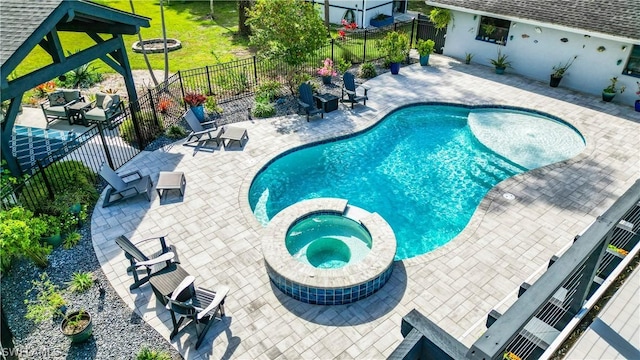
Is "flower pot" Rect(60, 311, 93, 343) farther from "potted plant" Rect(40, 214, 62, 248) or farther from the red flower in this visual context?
the red flower

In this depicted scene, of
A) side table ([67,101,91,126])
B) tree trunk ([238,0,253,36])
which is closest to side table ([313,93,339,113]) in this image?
side table ([67,101,91,126])

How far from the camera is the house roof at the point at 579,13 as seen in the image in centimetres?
1833

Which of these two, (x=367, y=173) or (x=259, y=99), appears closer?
(x=367, y=173)

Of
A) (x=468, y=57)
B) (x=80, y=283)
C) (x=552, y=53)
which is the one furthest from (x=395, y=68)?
(x=80, y=283)

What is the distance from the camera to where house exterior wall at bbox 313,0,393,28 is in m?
30.4

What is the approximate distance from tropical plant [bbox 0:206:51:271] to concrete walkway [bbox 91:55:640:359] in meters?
1.35

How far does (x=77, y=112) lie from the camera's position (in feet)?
58.1

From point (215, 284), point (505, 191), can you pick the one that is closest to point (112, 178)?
point (215, 284)

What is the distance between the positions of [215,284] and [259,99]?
414 inches

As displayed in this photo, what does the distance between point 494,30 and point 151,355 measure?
2243cm

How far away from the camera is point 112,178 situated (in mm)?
13094

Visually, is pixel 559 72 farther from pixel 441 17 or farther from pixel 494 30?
pixel 441 17

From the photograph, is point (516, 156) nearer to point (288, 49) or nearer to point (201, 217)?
point (288, 49)

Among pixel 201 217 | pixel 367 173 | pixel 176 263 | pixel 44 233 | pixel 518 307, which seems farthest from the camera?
pixel 367 173
